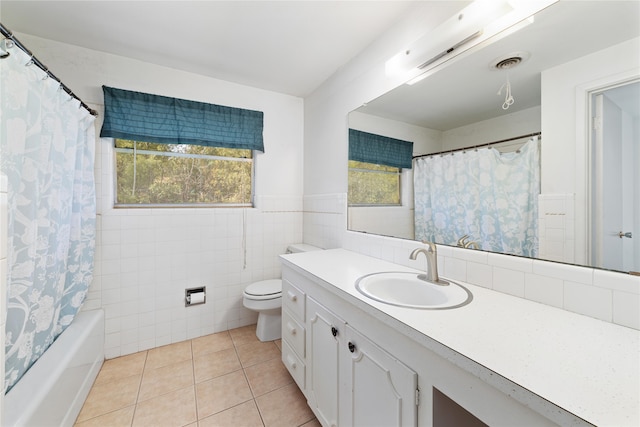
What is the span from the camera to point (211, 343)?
211 centimetres

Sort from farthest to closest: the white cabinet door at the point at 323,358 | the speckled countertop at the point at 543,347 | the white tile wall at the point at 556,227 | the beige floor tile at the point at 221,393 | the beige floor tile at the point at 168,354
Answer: the beige floor tile at the point at 168,354 < the beige floor tile at the point at 221,393 < the white cabinet door at the point at 323,358 < the white tile wall at the point at 556,227 < the speckled countertop at the point at 543,347

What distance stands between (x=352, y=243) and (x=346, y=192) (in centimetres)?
40

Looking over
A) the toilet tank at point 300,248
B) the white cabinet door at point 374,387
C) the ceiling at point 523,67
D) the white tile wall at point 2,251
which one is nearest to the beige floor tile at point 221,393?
the white cabinet door at point 374,387

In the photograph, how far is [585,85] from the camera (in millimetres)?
841

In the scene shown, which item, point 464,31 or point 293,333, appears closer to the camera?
point 464,31

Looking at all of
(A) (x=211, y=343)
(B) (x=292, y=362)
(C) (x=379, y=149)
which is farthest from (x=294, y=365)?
(C) (x=379, y=149)

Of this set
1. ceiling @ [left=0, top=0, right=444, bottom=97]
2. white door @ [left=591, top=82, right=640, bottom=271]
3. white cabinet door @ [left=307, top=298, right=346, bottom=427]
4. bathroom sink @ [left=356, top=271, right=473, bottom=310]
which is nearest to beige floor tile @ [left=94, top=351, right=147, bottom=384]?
white cabinet door @ [left=307, top=298, right=346, bottom=427]

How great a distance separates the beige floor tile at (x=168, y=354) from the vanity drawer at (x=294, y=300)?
3.32 ft

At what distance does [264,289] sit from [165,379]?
0.86m

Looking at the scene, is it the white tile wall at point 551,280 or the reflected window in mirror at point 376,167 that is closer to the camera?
the white tile wall at point 551,280

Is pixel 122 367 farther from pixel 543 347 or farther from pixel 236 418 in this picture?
pixel 543 347

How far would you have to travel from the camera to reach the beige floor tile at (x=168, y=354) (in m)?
1.85

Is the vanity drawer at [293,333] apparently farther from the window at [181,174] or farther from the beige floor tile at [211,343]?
the window at [181,174]

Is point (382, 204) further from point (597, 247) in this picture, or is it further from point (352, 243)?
point (597, 247)
